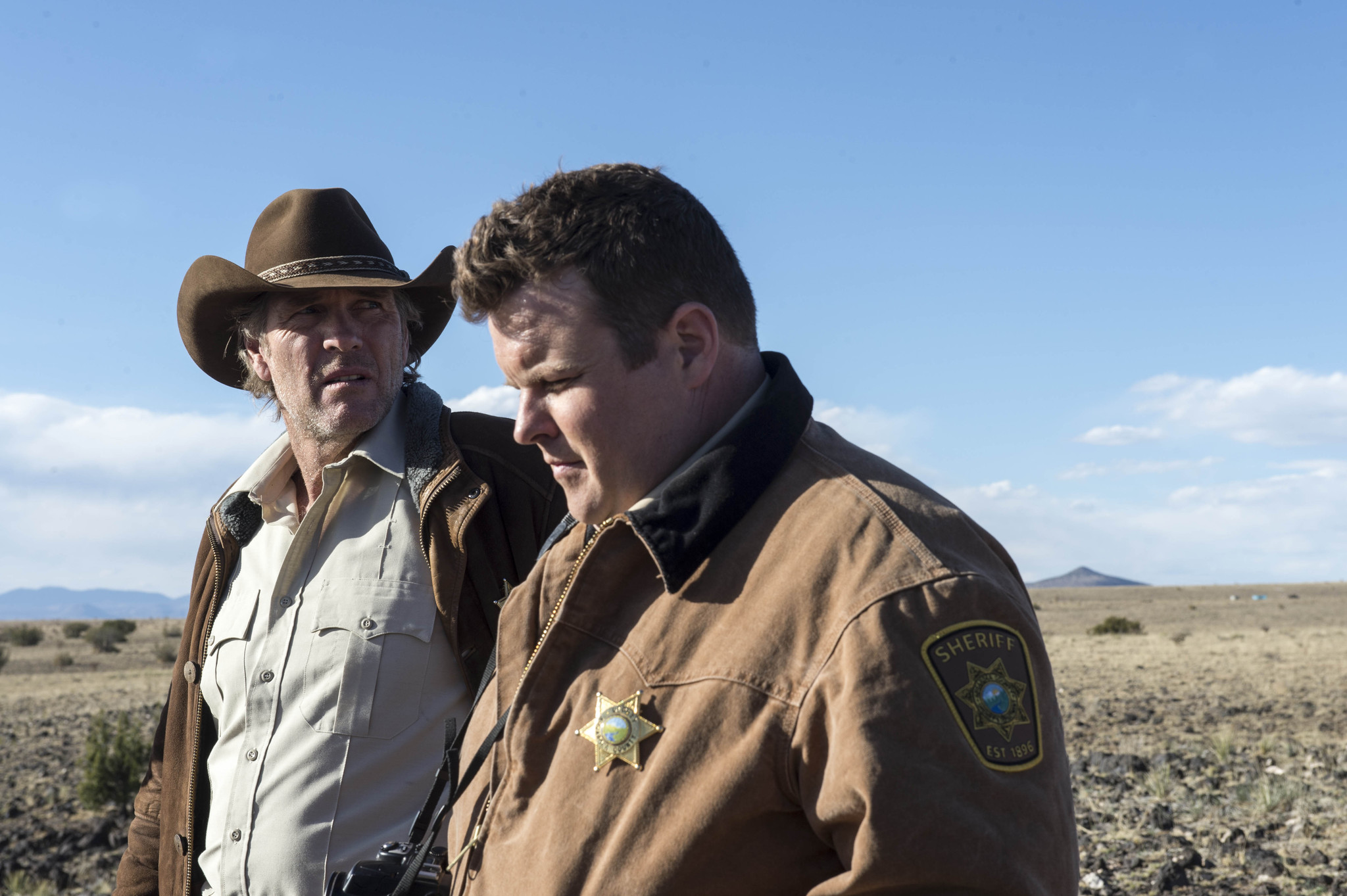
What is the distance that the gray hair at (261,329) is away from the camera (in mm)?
3668

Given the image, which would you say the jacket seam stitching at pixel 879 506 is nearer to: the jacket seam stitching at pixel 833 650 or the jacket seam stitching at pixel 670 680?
the jacket seam stitching at pixel 833 650

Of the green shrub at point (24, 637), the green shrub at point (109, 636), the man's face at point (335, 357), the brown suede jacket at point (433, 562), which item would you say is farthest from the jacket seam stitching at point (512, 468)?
the green shrub at point (24, 637)

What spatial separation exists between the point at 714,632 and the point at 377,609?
5.28 ft

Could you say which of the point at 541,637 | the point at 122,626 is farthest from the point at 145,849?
the point at 122,626

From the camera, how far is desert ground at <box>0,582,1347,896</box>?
6.55m

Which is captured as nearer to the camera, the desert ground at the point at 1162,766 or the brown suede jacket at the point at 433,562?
the brown suede jacket at the point at 433,562

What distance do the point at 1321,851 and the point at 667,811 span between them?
21.6ft

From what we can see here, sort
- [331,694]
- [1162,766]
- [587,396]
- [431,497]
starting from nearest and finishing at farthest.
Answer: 1. [587,396]
2. [331,694]
3. [431,497]
4. [1162,766]

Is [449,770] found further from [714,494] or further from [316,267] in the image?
[316,267]

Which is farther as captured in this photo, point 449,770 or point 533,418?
point 449,770

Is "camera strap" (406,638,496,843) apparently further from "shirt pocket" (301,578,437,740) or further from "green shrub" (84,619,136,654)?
"green shrub" (84,619,136,654)

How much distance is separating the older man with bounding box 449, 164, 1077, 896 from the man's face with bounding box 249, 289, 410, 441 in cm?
138

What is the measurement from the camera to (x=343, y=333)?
11.3ft

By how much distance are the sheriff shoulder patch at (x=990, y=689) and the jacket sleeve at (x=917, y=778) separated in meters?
0.01
